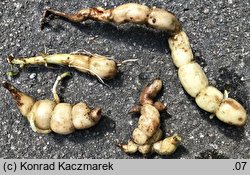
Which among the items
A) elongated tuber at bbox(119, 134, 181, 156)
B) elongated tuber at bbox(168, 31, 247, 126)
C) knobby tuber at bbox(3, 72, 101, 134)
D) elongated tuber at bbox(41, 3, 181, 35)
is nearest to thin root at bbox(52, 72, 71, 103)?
knobby tuber at bbox(3, 72, 101, 134)

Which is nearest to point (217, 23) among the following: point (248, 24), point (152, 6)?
point (248, 24)

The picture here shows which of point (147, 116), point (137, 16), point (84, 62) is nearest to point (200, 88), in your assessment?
point (147, 116)

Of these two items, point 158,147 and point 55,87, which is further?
point 55,87

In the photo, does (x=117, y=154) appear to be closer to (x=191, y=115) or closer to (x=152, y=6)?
(x=191, y=115)

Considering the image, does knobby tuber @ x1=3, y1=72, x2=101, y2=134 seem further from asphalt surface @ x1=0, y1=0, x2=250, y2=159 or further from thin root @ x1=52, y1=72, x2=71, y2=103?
asphalt surface @ x1=0, y1=0, x2=250, y2=159

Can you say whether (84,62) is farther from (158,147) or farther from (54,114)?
(158,147)

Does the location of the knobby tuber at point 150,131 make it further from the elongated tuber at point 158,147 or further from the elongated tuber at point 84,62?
the elongated tuber at point 84,62

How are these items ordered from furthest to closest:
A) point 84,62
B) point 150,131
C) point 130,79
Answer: point 130,79 → point 84,62 → point 150,131
